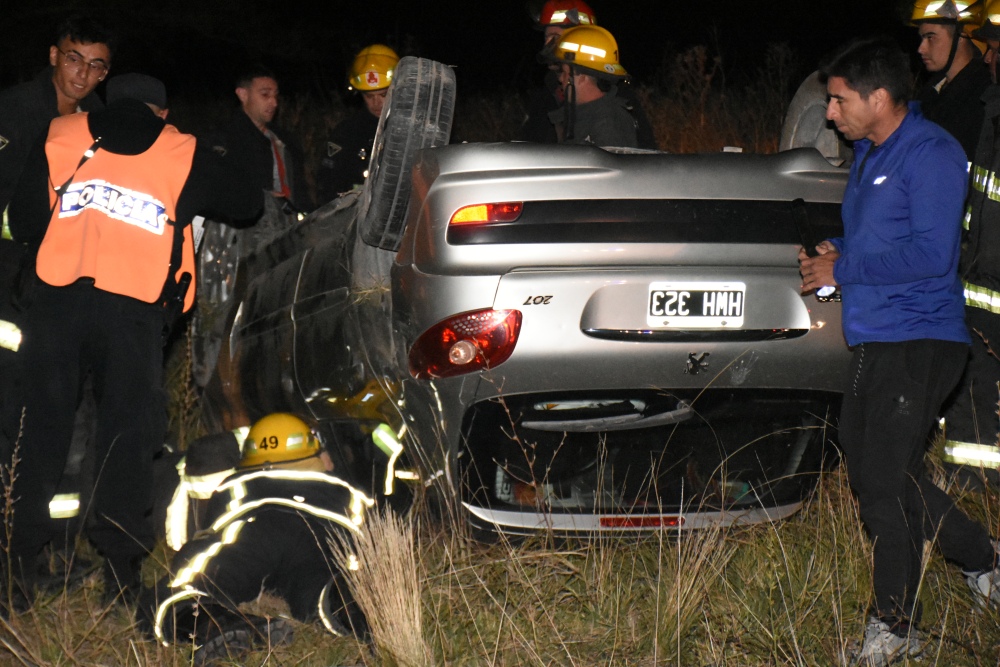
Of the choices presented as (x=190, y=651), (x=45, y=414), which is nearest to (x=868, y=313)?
(x=190, y=651)

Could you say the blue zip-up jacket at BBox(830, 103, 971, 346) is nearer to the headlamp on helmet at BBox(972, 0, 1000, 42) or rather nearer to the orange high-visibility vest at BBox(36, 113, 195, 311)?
the headlamp on helmet at BBox(972, 0, 1000, 42)

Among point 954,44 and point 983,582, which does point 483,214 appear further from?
point 954,44

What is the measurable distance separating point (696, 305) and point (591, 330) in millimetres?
341

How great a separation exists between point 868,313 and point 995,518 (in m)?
1.25

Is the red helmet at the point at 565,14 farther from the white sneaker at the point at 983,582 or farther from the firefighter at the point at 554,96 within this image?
the white sneaker at the point at 983,582

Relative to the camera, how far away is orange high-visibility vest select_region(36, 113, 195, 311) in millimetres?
4164

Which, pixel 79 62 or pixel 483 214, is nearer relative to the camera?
pixel 483 214

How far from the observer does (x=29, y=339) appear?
4.18m

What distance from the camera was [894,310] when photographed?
3.49 meters

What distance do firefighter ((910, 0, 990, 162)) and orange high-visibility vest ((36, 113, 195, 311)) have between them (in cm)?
283

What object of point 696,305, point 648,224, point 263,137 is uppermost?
point 263,137

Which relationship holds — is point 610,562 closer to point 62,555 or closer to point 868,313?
point 868,313

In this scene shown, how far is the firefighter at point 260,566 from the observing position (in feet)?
Answer: 12.3

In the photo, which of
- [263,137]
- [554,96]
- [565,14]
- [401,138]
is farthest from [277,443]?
[565,14]
